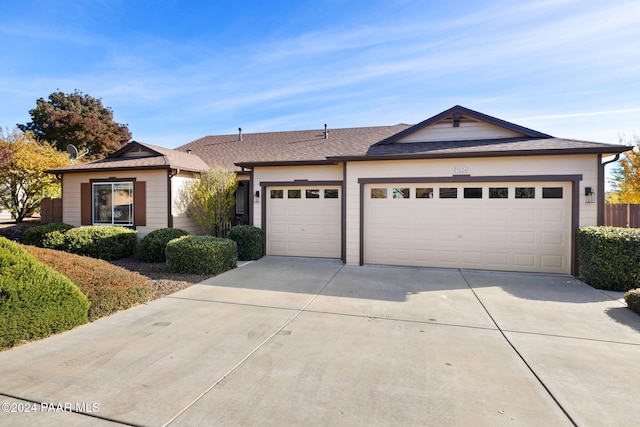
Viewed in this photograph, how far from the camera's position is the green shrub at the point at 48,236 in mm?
9562

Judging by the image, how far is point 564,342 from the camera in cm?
388

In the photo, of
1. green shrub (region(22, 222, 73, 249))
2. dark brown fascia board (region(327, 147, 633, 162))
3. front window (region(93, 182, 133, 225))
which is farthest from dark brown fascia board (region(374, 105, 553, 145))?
green shrub (region(22, 222, 73, 249))

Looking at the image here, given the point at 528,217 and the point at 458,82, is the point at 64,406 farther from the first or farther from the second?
the point at 458,82

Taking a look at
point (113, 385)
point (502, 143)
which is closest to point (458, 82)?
point (502, 143)

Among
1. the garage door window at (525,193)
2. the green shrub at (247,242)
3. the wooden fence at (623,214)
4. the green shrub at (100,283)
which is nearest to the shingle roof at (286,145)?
the green shrub at (247,242)

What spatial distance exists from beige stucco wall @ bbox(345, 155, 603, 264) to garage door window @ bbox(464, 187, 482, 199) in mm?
382

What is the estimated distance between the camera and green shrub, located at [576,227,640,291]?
5973 mm

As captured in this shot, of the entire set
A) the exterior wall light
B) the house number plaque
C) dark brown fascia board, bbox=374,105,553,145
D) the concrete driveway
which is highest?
dark brown fascia board, bbox=374,105,553,145

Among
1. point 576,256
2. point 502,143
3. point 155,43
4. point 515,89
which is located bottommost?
point 576,256

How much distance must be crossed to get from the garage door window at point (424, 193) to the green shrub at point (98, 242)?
354 inches

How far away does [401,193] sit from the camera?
8500 millimetres

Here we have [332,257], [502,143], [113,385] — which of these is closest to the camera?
[113,385]

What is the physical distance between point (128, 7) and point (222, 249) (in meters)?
7.60

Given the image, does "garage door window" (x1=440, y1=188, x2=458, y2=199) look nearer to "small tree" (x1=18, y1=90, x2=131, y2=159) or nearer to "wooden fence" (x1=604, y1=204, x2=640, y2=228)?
"wooden fence" (x1=604, y1=204, x2=640, y2=228)
